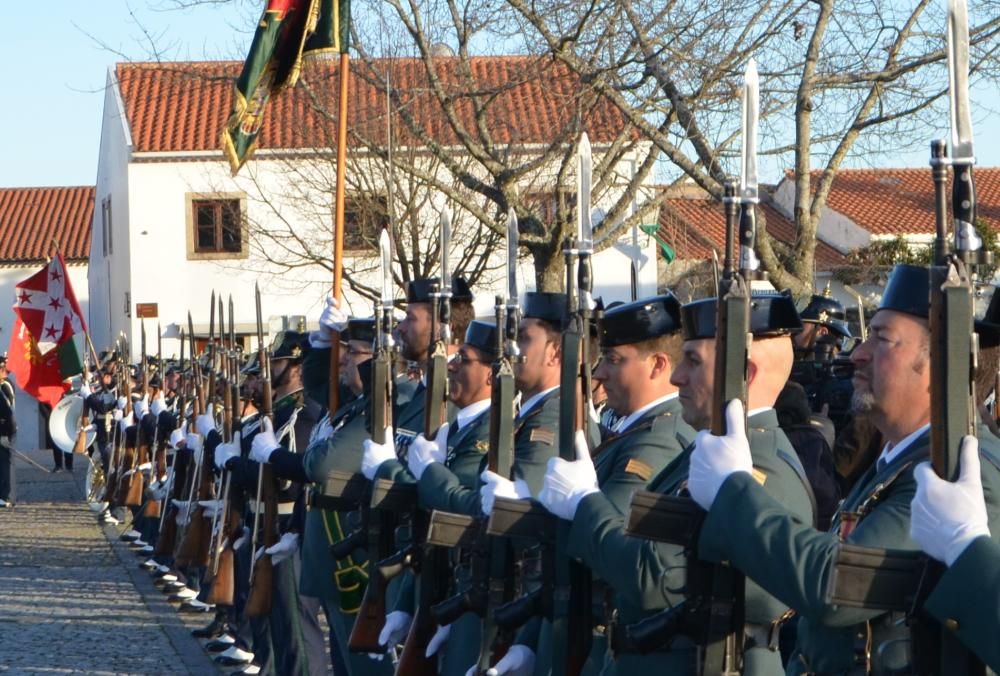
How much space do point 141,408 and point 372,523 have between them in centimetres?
1188

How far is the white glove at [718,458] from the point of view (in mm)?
3264

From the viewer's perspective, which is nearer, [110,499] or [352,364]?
[352,364]

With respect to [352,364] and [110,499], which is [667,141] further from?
[110,499]

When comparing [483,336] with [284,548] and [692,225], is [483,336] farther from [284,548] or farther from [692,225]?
[692,225]

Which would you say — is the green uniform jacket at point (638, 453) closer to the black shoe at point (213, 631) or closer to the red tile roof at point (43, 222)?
the black shoe at point (213, 631)

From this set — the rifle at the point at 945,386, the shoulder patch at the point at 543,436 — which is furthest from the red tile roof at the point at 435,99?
the rifle at the point at 945,386

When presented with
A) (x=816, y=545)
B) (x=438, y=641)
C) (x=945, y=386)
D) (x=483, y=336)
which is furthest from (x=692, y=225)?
(x=945, y=386)

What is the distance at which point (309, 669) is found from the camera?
7.71 m

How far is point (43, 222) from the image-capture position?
4872 cm

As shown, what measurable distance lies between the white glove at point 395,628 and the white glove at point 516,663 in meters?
1.10

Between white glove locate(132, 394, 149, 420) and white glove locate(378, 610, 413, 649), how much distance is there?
461 inches

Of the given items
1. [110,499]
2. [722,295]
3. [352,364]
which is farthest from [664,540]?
[110,499]

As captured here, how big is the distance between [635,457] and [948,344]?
1418mm

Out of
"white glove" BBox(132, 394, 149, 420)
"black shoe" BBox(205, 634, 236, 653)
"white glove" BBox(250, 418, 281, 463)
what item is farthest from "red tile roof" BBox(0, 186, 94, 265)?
"white glove" BBox(250, 418, 281, 463)
